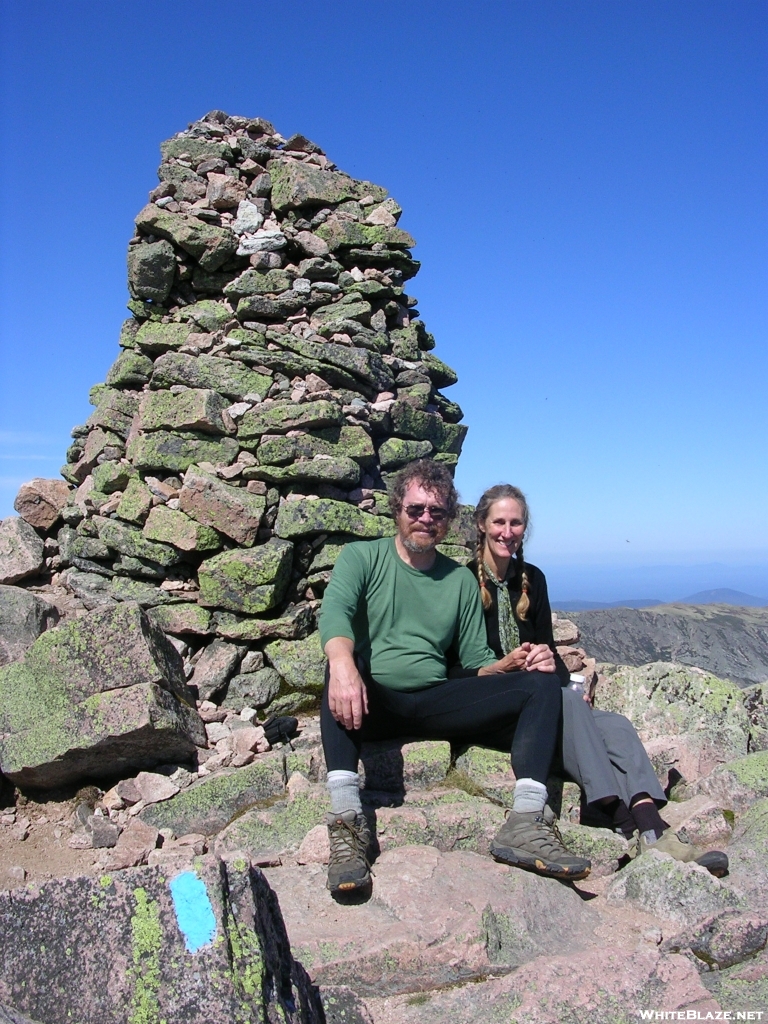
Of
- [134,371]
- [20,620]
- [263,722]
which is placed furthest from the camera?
[134,371]

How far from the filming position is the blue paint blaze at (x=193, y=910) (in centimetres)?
313

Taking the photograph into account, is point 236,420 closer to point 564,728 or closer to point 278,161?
point 278,161

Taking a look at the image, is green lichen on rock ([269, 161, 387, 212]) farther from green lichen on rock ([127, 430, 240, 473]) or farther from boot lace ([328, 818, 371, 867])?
boot lace ([328, 818, 371, 867])

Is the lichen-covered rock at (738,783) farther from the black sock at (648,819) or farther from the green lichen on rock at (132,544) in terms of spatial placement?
the green lichen on rock at (132,544)

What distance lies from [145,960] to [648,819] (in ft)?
12.6

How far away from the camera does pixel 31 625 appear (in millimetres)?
8352

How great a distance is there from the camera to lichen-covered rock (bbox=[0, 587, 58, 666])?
26.8ft

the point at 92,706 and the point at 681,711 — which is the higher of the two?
A: the point at 92,706

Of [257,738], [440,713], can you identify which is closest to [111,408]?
[257,738]

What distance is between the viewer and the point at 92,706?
6.62 meters

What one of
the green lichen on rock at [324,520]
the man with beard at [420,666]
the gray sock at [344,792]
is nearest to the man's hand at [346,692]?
the man with beard at [420,666]

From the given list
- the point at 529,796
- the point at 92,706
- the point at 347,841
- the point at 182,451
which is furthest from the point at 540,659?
the point at 182,451

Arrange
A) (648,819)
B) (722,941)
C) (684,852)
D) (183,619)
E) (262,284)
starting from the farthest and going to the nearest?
(262,284), (183,619), (648,819), (684,852), (722,941)

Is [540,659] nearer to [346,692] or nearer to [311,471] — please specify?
[346,692]
